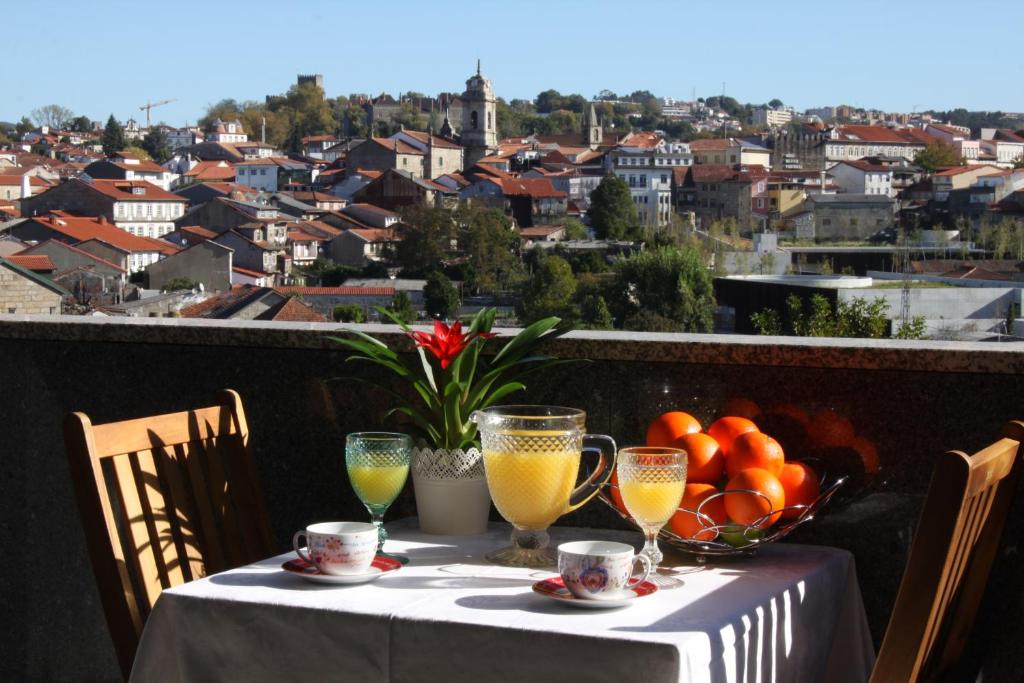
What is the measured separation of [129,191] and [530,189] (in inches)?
775

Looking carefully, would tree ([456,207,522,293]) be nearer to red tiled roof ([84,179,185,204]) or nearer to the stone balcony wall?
red tiled roof ([84,179,185,204])

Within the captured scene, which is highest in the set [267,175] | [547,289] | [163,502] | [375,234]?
[267,175]

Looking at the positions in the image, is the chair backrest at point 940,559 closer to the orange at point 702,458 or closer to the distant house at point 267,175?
the orange at point 702,458

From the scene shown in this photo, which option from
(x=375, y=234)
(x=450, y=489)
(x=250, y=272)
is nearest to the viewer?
(x=450, y=489)

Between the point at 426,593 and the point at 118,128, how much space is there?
97.1 m

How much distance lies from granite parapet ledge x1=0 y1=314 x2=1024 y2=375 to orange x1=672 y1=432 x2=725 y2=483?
35cm

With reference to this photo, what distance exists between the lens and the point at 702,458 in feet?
5.39

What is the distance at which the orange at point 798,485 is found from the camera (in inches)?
64.5

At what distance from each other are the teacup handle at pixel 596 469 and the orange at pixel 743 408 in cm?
31

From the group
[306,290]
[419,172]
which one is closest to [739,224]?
[419,172]

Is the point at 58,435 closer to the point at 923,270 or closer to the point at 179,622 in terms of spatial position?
the point at 179,622

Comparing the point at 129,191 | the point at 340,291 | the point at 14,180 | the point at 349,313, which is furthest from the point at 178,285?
the point at 14,180

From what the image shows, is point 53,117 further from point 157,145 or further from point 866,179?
point 866,179

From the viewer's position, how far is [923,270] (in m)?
52.6
